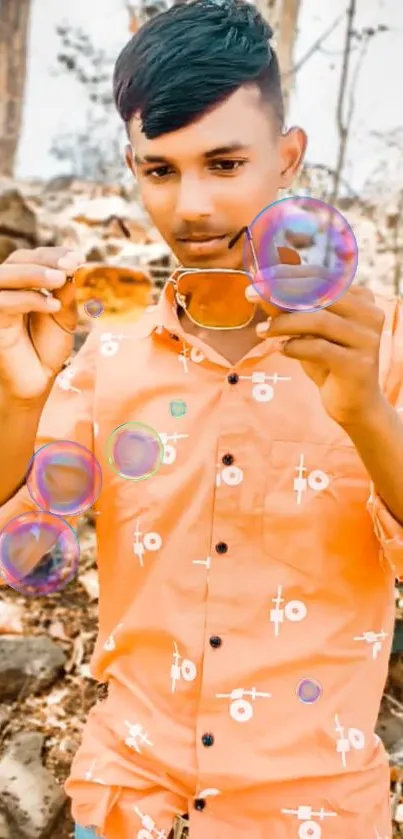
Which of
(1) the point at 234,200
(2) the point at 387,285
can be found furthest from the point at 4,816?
(2) the point at 387,285

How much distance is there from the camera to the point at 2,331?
120 centimetres

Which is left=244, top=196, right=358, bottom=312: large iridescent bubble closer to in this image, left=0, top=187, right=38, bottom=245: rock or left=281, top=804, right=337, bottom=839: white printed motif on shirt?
left=281, top=804, right=337, bottom=839: white printed motif on shirt

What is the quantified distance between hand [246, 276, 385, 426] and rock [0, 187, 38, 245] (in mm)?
4961

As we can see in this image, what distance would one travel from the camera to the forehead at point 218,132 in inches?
48.9

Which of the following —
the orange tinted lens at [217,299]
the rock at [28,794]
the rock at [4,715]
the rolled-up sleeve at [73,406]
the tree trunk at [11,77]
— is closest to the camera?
the orange tinted lens at [217,299]

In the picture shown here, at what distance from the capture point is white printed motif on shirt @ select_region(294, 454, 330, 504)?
4.33ft

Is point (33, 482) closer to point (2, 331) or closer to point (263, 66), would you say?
point (2, 331)

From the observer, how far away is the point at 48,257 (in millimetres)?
1154

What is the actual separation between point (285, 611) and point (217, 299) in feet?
1.82

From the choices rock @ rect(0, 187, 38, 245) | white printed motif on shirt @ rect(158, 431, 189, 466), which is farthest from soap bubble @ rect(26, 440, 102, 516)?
rock @ rect(0, 187, 38, 245)

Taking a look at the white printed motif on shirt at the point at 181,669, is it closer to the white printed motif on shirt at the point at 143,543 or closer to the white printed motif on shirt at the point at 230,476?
the white printed motif on shirt at the point at 143,543

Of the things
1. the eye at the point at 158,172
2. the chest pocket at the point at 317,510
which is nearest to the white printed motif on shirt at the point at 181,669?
the chest pocket at the point at 317,510

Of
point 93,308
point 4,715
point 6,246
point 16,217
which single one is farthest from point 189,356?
point 16,217

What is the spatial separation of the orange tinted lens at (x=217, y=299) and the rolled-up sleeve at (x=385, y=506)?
26 centimetres
